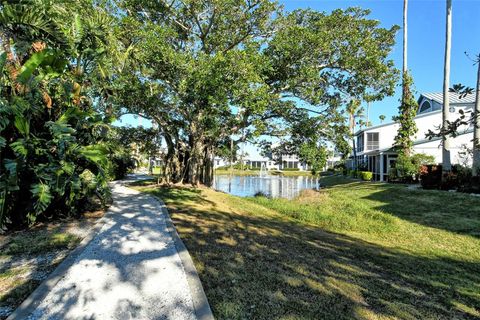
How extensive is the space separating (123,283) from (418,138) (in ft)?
107

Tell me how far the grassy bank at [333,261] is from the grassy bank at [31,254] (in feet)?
7.28

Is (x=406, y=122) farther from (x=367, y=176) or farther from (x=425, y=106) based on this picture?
(x=425, y=106)

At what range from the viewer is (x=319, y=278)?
4621 mm

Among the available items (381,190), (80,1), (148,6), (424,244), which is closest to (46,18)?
(80,1)

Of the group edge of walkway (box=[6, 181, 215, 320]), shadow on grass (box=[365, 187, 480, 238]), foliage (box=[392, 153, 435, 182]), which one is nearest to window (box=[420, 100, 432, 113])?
foliage (box=[392, 153, 435, 182])

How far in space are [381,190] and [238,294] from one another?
17.8 m

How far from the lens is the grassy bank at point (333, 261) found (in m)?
3.76

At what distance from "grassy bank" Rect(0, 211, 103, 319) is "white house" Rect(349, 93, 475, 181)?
23.0 meters

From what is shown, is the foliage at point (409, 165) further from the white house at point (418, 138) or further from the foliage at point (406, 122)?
the white house at point (418, 138)

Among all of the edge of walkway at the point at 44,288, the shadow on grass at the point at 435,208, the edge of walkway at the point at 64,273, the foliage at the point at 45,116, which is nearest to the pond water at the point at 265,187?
the shadow on grass at the point at 435,208

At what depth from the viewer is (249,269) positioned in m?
4.80

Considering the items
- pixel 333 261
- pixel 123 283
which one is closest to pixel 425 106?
pixel 333 261

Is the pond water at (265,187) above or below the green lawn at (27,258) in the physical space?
below

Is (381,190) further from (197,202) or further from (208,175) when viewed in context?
(197,202)
